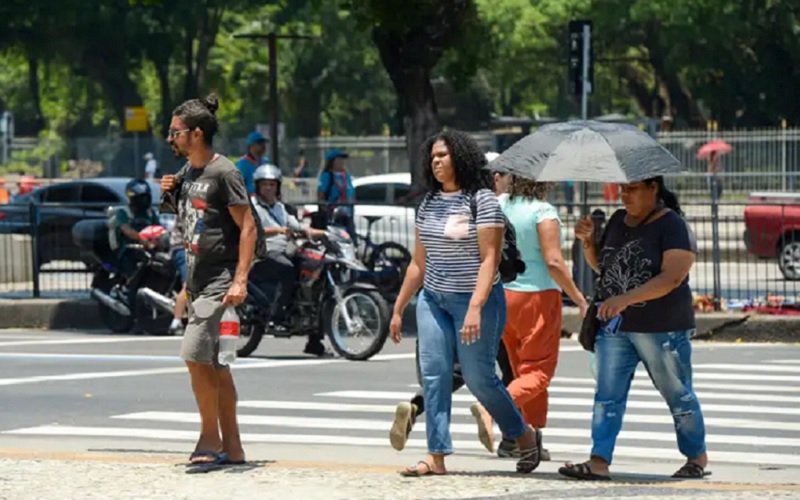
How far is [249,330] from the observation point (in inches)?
662

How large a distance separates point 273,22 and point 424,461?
57.2 meters

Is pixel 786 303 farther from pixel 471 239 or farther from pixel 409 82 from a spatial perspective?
pixel 471 239

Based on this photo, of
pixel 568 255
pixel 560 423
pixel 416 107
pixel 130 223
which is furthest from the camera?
pixel 416 107

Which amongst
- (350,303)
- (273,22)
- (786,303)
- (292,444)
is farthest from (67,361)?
(273,22)

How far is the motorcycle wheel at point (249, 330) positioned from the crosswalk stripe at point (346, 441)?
4788 mm

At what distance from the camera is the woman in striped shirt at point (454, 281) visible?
914 cm

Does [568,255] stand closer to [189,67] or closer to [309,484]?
[309,484]

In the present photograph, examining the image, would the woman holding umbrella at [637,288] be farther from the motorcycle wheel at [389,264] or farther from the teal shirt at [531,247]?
the motorcycle wheel at [389,264]

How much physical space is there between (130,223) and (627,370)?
10.9 meters

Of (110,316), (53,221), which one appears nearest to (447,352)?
(110,316)

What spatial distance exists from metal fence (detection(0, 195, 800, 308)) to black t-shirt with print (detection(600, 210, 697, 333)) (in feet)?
33.9

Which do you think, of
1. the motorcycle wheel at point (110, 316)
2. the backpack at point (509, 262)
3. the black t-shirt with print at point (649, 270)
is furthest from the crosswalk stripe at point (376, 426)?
the motorcycle wheel at point (110, 316)

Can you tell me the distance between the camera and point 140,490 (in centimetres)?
880

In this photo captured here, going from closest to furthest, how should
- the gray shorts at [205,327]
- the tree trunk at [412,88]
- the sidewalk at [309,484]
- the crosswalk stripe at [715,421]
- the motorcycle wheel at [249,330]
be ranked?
1. the sidewalk at [309,484]
2. the gray shorts at [205,327]
3. the crosswalk stripe at [715,421]
4. the motorcycle wheel at [249,330]
5. the tree trunk at [412,88]
